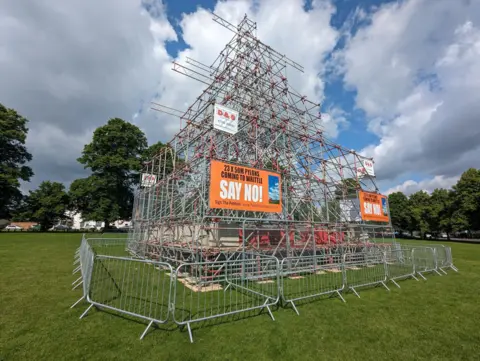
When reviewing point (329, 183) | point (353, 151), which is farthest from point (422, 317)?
point (353, 151)

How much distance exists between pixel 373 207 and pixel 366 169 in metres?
2.99

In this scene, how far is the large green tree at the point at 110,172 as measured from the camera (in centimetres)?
3212

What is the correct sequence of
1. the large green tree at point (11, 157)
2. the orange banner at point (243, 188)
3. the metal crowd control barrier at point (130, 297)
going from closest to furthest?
1. the metal crowd control barrier at point (130, 297)
2. the orange banner at point (243, 188)
3. the large green tree at point (11, 157)

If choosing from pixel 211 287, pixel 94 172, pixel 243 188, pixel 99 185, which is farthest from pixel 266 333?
pixel 94 172

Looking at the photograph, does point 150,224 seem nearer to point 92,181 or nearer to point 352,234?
point 352,234

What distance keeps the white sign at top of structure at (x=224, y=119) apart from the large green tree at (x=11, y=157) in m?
34.3

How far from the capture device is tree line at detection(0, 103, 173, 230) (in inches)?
1217

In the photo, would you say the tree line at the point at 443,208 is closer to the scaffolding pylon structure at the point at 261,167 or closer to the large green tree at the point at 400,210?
the large green tree at the point at 400,210

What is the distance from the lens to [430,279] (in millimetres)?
9648

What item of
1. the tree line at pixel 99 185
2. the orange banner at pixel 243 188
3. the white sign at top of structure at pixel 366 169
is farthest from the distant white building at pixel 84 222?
the white sign at top of structure at pixel 366 169

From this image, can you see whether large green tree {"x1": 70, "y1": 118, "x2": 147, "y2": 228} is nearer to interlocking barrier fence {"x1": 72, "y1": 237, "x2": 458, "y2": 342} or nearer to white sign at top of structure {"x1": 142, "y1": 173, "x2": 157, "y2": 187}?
white sign at top of structure {"x1": 142, "y1": 173, "x2": 157, "y2": 187}

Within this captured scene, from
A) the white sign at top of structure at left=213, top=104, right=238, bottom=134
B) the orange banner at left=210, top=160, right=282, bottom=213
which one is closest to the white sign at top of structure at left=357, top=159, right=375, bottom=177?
the orange banner at left=210, top=160, right=282, bottom=213

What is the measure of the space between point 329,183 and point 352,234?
11.4 ft

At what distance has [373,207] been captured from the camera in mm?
15172
